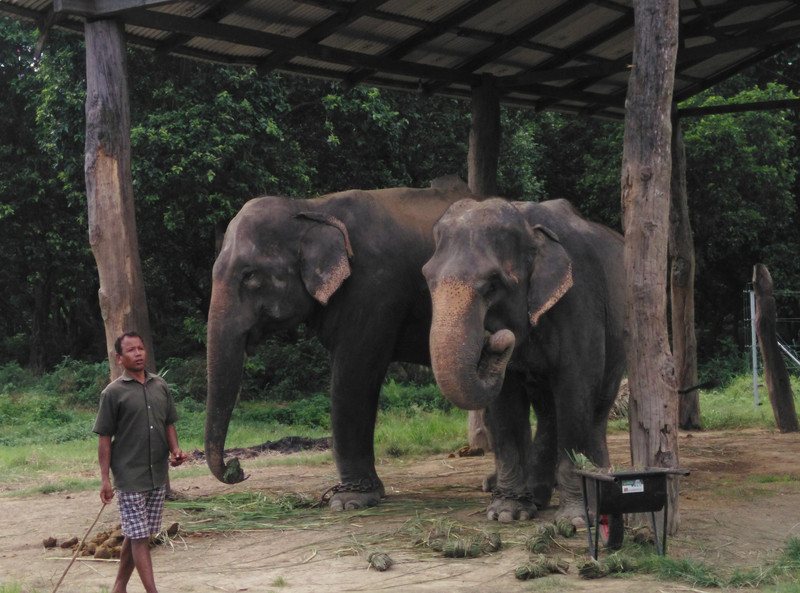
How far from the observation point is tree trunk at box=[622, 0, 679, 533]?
21.2ft

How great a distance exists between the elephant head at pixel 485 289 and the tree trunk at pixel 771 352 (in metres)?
6.06

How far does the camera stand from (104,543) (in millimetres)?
6766

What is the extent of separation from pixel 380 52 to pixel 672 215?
177 inches

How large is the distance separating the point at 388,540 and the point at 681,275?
23.9 ft

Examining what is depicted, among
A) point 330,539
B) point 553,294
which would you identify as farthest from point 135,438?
point 553,294

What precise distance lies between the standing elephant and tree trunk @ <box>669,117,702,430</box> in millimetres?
5217

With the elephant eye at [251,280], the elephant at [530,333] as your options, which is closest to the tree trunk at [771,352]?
the elephant at [530,333]

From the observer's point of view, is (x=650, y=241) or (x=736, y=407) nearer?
(x=650, y=241)

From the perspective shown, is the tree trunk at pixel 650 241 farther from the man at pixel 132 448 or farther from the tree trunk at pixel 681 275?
the tree trunk at pixel 681 275

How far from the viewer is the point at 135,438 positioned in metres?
5.52

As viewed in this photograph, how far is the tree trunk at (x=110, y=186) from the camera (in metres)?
7.98

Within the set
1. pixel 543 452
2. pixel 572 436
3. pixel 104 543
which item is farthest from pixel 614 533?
pixel 104 543

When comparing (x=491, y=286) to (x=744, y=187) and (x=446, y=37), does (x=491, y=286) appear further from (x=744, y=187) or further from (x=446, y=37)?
(x=744, y=187)

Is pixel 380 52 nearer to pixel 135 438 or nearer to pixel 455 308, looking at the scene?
pixel 455 308
